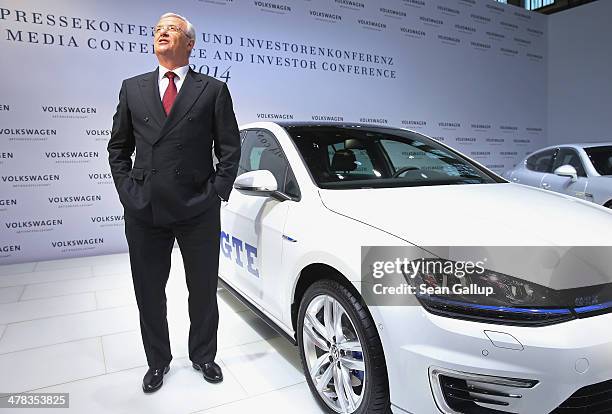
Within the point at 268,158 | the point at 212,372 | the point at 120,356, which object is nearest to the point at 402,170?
the point at 268,158

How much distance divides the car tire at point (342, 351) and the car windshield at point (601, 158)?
4109mm

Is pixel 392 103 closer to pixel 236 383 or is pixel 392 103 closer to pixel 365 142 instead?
pixel 365 142

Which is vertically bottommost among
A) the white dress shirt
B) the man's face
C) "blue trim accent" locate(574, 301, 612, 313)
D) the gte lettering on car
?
the gte lettering on car

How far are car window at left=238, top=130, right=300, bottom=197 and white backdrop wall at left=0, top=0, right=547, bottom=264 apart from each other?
105 inches

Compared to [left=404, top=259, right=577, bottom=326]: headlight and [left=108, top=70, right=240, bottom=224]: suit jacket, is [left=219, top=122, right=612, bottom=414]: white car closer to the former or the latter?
[left=404, top=259, right=577, bottom=326]: headlight

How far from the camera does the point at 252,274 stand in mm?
2244

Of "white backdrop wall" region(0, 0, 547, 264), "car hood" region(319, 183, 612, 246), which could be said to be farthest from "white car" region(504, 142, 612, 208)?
"car hood" region(319, 183, 612, 246)

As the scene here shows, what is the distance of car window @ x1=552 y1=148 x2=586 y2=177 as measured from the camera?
15.0ft

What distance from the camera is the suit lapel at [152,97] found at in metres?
1.76

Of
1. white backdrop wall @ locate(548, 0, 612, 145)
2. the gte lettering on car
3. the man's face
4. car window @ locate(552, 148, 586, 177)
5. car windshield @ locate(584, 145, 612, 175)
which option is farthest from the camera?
white backdrop wall @ locate(548, 0, 612, 145)

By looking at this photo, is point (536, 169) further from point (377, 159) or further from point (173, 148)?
point (173, 148)

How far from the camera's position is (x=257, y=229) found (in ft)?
7.01

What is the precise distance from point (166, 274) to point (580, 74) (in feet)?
29.0

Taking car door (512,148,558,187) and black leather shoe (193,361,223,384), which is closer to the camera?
black leather shoe (193,361,223,384)
